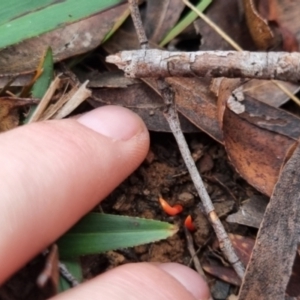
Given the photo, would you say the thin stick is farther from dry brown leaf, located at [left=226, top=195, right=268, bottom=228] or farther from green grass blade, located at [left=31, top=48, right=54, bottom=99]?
dry brown leaf, located at [left=226, top=195, right=268, bottom=228]

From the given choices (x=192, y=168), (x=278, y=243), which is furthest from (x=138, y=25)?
(x=278, y=243)

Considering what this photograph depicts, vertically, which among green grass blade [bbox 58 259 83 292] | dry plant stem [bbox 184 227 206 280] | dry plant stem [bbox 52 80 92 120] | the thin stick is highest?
the thin stick

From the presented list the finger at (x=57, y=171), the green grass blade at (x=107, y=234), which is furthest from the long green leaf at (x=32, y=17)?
the green grass blade at (x=107, y=234)

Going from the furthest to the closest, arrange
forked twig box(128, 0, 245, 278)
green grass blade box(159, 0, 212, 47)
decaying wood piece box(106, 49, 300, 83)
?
green grass blade box(159, 0, 212, 47) < forked twig box(128, 0, 245, 278) < decaying wood piece box(106, 49, 300, 83)

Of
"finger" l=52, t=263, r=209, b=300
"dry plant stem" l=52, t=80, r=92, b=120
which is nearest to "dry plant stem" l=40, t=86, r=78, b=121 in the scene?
"dry plant stem" l=52, t=80, r=92, b=120

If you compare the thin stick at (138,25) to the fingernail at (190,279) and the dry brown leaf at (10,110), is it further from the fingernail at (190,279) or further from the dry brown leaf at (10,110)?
the fingernail at (190,279)

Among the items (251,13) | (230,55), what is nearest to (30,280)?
(230,55)

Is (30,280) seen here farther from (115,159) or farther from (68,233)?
(115,159)
